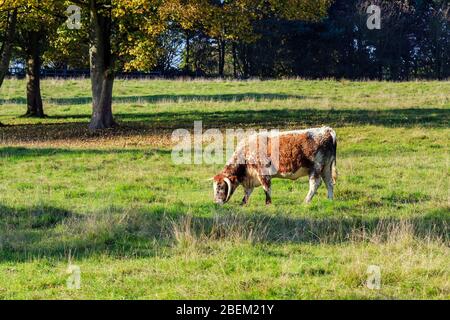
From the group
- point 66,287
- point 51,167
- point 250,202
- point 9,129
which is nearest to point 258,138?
point 250,202

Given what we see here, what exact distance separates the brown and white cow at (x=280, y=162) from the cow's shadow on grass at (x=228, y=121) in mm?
13087

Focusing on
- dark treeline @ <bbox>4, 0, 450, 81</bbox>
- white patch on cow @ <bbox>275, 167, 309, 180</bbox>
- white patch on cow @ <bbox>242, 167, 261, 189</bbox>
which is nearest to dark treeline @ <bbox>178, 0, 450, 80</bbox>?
dark treeline @ <bbox>4, 0, 450, 81</bbox>

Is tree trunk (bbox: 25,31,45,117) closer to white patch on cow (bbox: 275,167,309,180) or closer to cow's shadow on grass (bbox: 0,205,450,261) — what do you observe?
cow's shadow on grass (bbox: 0,205,450,261)

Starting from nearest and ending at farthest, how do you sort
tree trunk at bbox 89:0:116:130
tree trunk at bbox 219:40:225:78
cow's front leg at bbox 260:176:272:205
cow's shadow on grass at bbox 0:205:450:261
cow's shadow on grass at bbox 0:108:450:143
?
cow's shadow on grass at bbox 0:205:450:261, cow's front leg at bbox 260:176:272:205, cow's shadow on grass at bbox 0:108:450:143, tree trunk at bbox 89:0:116:130, tree trunk at bbox 219:40:225:78

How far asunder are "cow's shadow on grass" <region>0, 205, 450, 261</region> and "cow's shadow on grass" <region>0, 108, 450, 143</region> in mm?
14600

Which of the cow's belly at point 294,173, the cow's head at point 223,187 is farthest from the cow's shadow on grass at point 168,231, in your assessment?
the cow's belly at point 294,173

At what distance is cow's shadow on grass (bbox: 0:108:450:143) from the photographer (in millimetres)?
26516

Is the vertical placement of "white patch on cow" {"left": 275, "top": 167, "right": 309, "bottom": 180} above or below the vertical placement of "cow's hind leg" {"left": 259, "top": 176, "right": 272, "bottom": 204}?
above

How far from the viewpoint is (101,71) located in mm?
27391

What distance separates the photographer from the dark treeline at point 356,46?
64875mm

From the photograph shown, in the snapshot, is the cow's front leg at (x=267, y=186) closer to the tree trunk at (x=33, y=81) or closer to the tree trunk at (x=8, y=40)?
the tree trunk at (x=8, y=40)

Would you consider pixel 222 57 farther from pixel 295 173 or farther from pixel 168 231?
pixel 168 231

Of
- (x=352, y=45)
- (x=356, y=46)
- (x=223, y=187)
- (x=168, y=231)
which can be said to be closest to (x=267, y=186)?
(x=223, y=187)

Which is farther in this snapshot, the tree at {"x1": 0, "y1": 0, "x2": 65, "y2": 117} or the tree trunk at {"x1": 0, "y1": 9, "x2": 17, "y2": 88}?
the tree trunk at {"x1": 0, "y1": 9, "x2": 17, "y2": 88}
